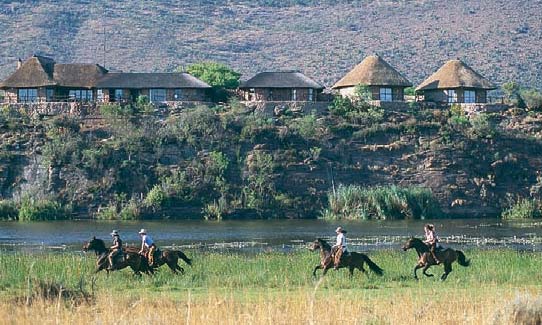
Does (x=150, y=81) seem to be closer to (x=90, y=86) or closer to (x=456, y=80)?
(x=90, y=86)

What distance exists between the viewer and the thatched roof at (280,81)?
99.1 meters

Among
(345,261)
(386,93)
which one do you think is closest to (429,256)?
(345,261)

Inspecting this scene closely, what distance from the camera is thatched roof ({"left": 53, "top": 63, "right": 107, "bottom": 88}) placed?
3900 inches

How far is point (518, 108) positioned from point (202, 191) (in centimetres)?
2852

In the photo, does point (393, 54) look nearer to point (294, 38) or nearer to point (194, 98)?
point (294, 38)

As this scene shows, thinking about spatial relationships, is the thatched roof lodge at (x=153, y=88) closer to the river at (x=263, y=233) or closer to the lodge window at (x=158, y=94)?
the lodge window at (x=158, y=94)

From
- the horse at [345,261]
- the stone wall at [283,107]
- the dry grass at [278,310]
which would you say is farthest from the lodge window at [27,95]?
the dry grass at [278,310]

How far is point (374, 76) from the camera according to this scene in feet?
333

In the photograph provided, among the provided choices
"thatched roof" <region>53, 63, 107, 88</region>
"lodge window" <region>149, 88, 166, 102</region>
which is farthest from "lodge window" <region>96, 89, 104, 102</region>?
"lodge window" <region>149, 88, 166, 102</region>

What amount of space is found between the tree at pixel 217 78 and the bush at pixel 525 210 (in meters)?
27.5

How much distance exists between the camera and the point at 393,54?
546 feet

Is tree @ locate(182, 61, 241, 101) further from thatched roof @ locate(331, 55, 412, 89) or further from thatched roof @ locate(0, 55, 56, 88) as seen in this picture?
thatched roof @ locate(0, 55, 56, 88)

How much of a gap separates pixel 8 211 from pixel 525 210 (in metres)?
34.3

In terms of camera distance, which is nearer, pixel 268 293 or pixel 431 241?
pixel 268 293
